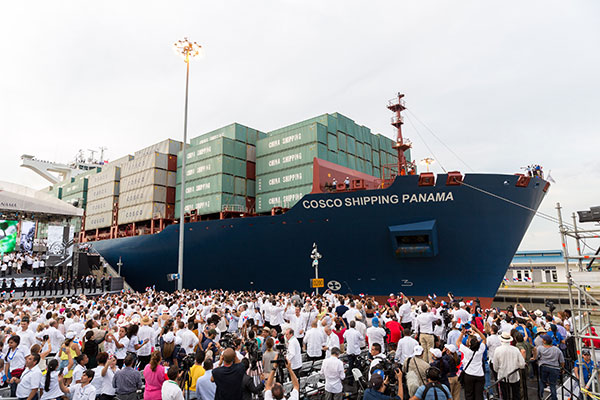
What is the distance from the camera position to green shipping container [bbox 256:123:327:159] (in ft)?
85.3

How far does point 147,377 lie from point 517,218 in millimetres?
17968

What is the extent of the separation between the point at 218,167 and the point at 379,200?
14.5 metres

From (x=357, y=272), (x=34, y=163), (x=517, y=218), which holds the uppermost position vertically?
(x=34, y=163)

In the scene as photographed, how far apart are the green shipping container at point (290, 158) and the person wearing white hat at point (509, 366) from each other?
19203 millimetres

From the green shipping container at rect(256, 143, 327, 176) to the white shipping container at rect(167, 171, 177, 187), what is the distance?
1006 cm

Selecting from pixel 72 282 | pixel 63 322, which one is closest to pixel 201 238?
pixel 72 282

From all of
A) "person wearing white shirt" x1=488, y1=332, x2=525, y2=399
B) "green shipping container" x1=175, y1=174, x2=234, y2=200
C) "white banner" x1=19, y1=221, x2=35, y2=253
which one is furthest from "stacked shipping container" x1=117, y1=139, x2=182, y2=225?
"person wearing white shirt" x1=488, y1=332, x2=525, y2=399

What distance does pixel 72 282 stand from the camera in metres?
30.9

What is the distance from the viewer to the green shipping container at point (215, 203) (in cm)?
2798

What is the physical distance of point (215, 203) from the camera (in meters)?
28.2

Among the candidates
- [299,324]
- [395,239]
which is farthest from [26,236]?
[299,324]

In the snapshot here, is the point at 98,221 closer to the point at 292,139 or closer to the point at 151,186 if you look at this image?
the point at 151,186

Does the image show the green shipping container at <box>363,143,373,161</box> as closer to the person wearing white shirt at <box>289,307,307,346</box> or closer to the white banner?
the person wearing white shirt at <box>289,307,307,346</box>

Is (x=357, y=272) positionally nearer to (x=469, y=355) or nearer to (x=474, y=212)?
(x=474, y=212)
